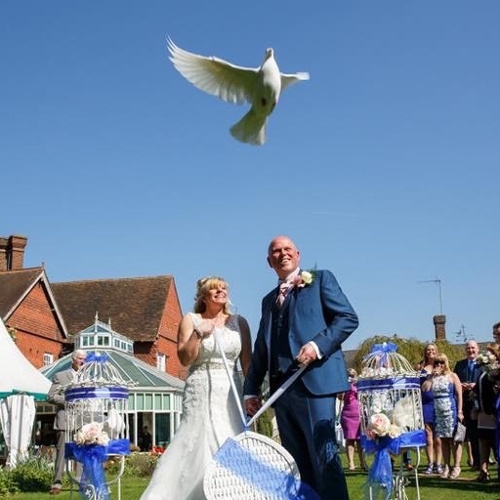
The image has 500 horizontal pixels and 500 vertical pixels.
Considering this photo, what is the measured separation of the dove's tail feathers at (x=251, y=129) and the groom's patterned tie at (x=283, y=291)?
3.34 ft

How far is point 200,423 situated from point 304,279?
1512mm

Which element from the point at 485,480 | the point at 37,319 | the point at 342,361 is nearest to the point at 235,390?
the point at 342,361

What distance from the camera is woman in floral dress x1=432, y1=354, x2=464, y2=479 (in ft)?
30.5

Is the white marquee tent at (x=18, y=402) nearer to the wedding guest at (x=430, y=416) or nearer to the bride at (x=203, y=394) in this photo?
the wedding guest at (x=430, y=416)

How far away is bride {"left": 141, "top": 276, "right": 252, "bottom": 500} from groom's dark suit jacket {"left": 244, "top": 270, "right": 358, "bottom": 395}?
2.32 ft

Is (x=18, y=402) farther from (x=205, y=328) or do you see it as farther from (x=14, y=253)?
(x=14, y=253)

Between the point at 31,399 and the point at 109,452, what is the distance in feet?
34.2

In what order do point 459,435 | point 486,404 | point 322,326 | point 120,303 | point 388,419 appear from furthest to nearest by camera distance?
1. point 120,303
2. point 459,435
3. point 486,404
4. point 388,419
5. point 322,326

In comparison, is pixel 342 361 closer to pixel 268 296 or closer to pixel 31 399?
pixel 268 296

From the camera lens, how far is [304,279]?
474cm

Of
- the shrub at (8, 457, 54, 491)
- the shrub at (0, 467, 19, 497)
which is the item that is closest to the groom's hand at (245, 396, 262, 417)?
the shrub at (0, 467, 19, 497)

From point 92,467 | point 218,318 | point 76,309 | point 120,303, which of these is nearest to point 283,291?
point 218,318

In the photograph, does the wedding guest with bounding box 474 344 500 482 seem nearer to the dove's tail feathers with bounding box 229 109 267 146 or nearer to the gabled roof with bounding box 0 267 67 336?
the dove's tail feathers with bounding box 229 109 267 146

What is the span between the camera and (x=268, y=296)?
510 cm
